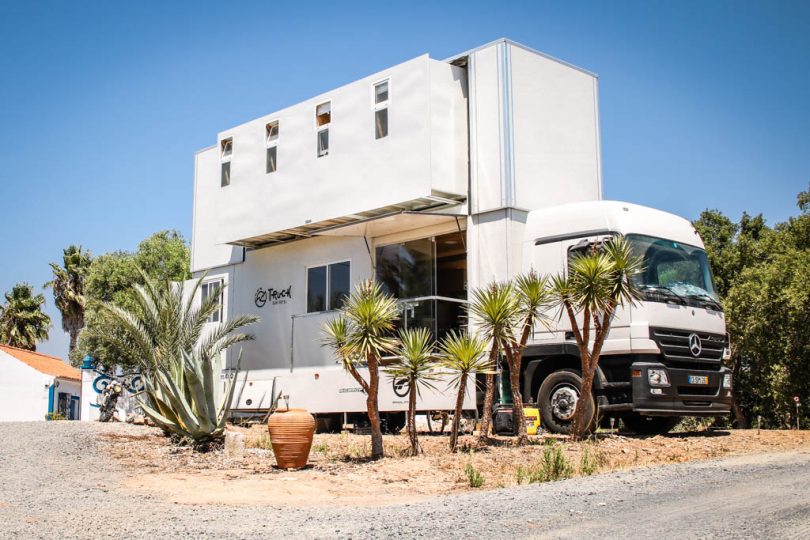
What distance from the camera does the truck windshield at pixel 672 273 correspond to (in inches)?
520

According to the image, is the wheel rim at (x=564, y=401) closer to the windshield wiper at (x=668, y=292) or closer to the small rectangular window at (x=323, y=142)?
the windshield wiper at (x=668, y=292)

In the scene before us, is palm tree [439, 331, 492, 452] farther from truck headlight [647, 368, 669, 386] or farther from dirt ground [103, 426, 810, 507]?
truck headlight [647, 368, 669, 386]

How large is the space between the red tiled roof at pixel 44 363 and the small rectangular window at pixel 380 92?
28901mm

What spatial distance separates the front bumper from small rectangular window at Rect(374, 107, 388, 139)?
6866 mm

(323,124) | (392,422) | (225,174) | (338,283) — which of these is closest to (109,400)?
(225,174)

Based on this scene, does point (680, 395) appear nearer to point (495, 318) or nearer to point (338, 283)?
point (495, 318)

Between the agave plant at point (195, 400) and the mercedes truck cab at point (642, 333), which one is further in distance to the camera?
the agave plant at point (195, 400)

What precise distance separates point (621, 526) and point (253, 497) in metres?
4.26

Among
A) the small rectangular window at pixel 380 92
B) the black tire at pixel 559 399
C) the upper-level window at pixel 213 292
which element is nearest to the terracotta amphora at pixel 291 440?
the black tire at pixel 559 399

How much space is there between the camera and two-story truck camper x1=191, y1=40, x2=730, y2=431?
1348 centimetres

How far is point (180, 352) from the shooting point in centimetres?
1451

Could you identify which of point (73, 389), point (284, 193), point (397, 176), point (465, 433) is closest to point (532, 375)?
point (465, 433)

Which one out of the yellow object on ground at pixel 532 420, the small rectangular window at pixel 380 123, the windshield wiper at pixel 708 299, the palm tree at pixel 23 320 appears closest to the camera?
the yellow object on ground at pixel 532 420

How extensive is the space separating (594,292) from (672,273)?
2392mm
